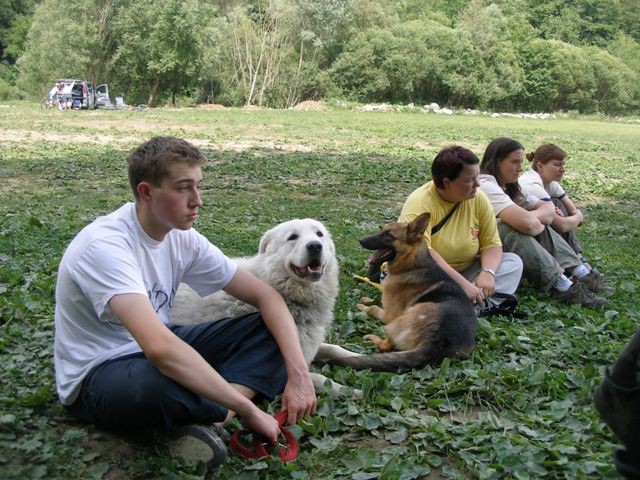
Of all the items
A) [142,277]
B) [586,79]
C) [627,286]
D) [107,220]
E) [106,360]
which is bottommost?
[627,286]

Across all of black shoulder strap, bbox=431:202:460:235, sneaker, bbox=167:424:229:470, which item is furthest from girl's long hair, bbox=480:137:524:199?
sneaker, bbox=167:424:229:470

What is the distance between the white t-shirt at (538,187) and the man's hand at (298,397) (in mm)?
3941

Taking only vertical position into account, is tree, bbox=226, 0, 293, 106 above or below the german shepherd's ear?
above

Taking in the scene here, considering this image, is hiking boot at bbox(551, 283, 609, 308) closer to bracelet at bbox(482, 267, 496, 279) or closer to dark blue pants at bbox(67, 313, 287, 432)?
bracelet at bbox(482, 267, 496, 279)

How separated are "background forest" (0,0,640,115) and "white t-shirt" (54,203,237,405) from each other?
1890 inches

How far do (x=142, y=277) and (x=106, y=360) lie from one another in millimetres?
398

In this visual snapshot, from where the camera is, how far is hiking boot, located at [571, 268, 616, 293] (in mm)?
6352

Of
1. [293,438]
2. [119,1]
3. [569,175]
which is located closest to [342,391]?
[293,438]

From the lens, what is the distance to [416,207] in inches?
215

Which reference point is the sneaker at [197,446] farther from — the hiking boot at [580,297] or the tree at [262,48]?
the tree at [262,48]

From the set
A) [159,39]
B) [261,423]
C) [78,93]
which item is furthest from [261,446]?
[159,39]

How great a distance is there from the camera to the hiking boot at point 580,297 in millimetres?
6016

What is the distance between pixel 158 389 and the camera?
111 inches

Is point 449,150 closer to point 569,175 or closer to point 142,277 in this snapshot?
point 142,277
